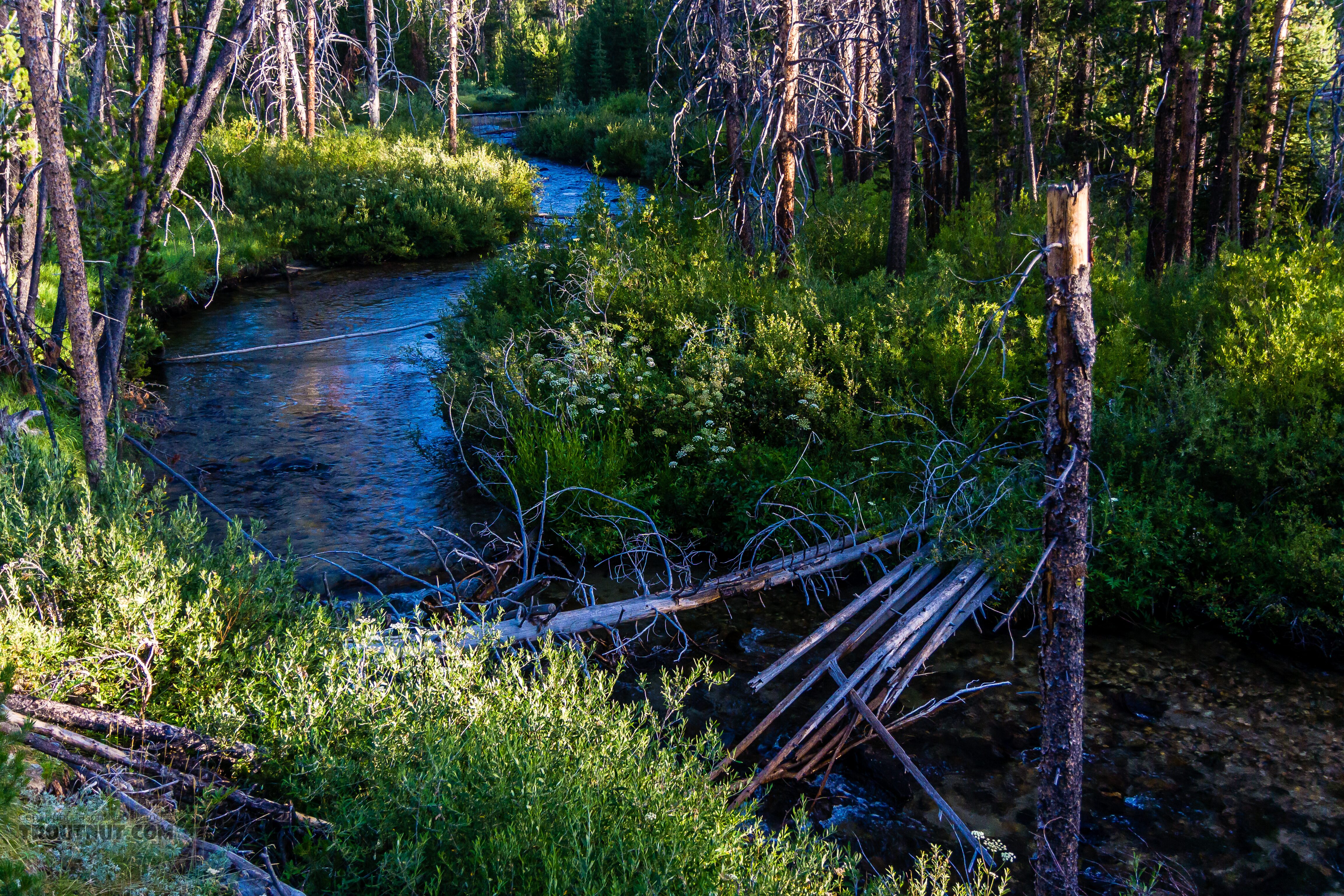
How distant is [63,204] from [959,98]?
11.4 m

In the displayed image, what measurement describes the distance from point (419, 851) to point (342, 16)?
4265 centimetres

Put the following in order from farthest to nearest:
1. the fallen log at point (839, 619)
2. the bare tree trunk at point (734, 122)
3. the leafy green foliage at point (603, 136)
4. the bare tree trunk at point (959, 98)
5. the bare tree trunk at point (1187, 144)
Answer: the leafy green foliage at point (603, 136), the bare tree trunk at point (959, 98), the bare tree trunk at point (734, 122), the bare tree trunk at point (1187, 144), the fallen log at point (839, 619)

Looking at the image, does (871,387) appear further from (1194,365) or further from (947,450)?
(1194,365)

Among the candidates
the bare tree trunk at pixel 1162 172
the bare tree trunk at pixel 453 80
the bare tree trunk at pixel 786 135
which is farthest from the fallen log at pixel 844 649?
the bare tree trunk at pixel 453 80

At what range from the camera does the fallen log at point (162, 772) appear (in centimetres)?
341

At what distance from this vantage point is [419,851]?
9.21 ft

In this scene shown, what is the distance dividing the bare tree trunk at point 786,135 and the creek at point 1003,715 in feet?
15.6

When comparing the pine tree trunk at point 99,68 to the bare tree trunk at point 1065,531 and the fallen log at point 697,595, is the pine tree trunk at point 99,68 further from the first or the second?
the bare tree trunk at point 1065,531

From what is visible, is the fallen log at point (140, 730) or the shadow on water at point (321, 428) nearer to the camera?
the fallen log at point (140, 730)

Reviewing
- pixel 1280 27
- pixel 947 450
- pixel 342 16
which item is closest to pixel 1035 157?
pixel 1280 27

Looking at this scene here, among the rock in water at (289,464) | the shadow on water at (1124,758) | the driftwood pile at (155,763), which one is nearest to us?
the driftwood pile at (155,763)

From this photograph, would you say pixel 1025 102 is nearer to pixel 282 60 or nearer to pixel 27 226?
pixel 282 60

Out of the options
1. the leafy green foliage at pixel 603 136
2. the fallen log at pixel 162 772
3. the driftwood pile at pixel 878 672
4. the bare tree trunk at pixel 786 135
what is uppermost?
the leafy green foliage at pixel 603 136

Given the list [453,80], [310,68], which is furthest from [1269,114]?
[453,80]
